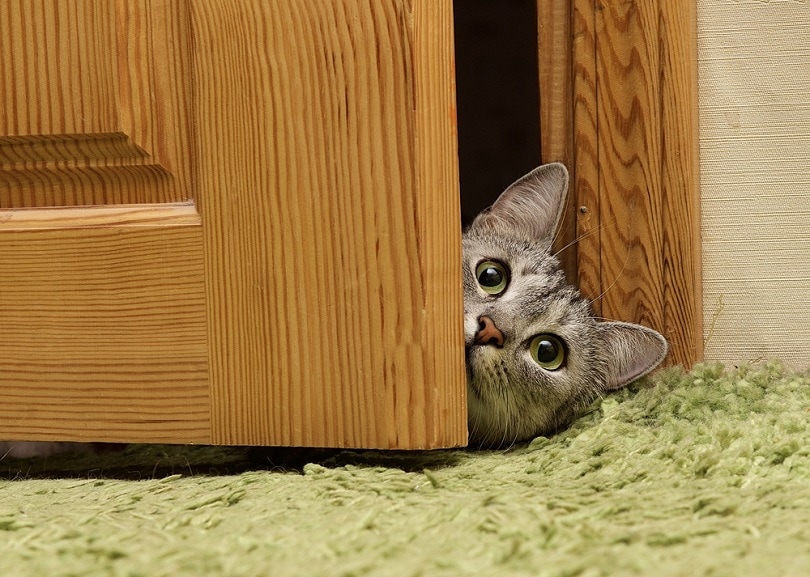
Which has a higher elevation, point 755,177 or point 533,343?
point 755,177

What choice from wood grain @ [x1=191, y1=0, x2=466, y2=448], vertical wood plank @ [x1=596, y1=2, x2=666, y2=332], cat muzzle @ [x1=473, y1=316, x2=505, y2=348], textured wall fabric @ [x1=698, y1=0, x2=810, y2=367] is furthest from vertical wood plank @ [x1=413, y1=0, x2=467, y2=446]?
textured wall fabric @ [x1=698, y1=0, x2=810, y2=367]

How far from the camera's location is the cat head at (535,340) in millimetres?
1279

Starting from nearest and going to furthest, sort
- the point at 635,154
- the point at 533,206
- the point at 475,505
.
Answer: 1. the point at 475,505
2. the point at 635,154
3. the point at 533,206

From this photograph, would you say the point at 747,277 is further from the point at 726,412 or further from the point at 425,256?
the point at 425,256

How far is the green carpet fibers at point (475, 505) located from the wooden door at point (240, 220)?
100mm

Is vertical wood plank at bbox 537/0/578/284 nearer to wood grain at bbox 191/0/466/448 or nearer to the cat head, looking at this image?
the cat head

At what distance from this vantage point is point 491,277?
1.42 meters

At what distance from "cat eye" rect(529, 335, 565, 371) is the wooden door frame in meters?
0.11

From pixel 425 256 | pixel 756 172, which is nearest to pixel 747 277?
pixel 756 172

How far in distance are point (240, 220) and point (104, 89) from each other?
255mm

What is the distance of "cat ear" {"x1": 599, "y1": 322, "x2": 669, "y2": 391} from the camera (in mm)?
1331

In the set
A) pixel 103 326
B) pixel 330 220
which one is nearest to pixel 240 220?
pixel 330 220

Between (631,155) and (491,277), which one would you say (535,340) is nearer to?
(491,277)

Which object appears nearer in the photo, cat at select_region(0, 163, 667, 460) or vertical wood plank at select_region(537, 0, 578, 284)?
cat at select_region(0, 163, 667, 460)
